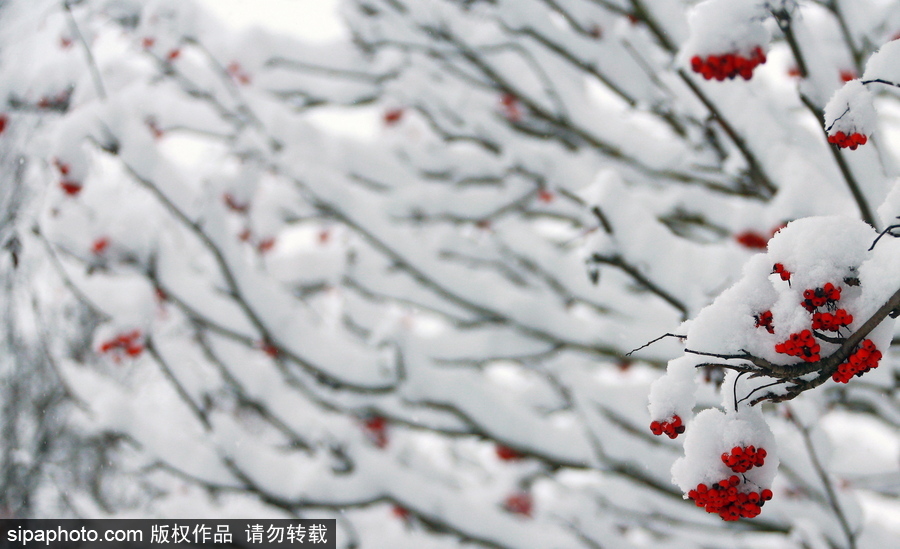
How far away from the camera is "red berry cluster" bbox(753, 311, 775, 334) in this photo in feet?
2.87

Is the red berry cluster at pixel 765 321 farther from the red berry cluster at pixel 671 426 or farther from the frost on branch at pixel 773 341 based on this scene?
the red berry cluster at pixel 671 426

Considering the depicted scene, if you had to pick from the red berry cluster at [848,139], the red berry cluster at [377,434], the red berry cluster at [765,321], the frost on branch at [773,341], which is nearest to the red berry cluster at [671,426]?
the frost on branch at [773,341]

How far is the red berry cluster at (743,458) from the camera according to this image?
0.90 meters

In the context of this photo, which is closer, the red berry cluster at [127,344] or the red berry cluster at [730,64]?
the red berry cluster at [730,64]

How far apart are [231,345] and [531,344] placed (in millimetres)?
1474

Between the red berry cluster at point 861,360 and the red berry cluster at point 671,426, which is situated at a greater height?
the red berry cluster at point 861,360

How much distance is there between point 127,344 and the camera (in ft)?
8.73

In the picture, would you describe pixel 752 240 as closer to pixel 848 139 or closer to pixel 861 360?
pixel 848 139

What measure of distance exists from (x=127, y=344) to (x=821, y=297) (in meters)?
2.82

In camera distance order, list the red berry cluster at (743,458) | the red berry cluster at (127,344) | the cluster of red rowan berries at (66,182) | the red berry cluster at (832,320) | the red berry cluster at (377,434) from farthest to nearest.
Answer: the red berry cluster at (377,434) → the red berry cluster at (127,344) → the cluster of red rowan berries at (66,182) → the red berry cluster at (743,458) → the red berry cluster at (832,320)

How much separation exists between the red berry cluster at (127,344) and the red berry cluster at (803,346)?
266cm

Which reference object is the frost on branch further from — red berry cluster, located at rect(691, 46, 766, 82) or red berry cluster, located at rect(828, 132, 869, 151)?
red berry cluster, located at rect(691, 46, 766, 82)

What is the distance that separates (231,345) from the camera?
8.93ft

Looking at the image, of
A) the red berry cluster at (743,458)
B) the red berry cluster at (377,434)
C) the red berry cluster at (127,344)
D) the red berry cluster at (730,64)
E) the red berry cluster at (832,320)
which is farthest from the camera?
the red berry cluster at (377,434)
